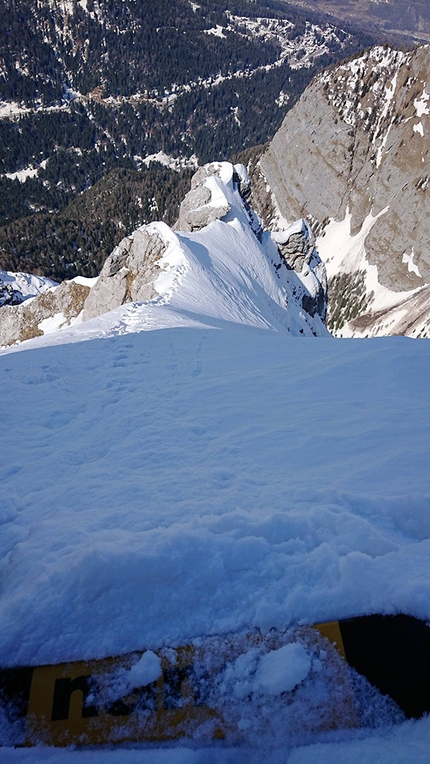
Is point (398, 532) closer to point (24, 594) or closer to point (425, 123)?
point (24, 594)

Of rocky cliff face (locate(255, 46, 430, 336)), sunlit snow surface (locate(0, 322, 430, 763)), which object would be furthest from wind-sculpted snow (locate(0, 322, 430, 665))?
rocky cliff face (locate(255, 46, 430, 336))

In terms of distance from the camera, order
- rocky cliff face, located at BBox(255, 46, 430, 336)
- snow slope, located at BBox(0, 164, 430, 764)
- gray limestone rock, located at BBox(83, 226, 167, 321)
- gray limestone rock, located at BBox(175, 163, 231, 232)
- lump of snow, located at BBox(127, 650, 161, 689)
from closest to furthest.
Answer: lump of snow, located at BBox(127, 650, 161, 689) < snow slope, located at BBox(0, 164, 430, 764) < gray limestone rock, located at BBox(83, 226, 167, 321) < gray limestone rock, located at BBox(175, 163, 231, 232) < rocky cliff face, located at BBox(255, 46, 430, 336)

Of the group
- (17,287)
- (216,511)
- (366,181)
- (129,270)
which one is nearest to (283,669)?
(216,511)

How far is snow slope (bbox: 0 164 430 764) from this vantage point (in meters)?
2.67

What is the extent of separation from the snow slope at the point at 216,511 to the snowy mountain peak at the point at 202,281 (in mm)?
5898

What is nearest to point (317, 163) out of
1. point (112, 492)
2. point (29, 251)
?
point (29, 251)

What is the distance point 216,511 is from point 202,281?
18.6m

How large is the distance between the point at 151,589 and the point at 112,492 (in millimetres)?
1810

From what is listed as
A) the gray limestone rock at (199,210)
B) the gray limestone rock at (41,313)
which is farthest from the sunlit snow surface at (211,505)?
the gray limestone rock at (199,210)

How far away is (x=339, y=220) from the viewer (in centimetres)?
9419

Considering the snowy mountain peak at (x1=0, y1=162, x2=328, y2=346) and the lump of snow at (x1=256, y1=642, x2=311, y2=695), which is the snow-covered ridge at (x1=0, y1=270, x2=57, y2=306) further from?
the lump of snow at (x1=256, y1=642, x2=311, y2=695)

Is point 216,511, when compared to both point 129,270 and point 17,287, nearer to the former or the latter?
point 129,270

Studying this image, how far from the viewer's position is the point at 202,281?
21.0 metres

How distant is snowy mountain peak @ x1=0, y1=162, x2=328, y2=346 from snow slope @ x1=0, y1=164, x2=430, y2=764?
5.90 m
